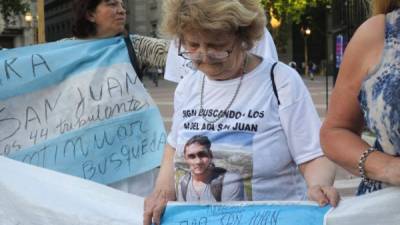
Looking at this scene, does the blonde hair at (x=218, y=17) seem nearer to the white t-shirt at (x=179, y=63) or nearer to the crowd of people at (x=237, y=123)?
the crowd of people at (x=237, y=123)

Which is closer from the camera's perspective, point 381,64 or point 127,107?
point 381,64

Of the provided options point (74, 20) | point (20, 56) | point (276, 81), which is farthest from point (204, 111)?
point (20, 56)

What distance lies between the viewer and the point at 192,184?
2.41m

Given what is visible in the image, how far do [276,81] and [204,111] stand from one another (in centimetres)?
26

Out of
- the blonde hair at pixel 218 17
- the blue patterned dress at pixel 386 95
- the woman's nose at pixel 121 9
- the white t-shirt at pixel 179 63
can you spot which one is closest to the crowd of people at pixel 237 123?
→ the blonde hair at pixel 218 17

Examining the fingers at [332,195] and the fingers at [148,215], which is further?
the fingers at [148,215]

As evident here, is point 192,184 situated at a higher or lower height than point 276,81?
lower

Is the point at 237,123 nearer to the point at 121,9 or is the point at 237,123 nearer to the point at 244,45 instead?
the point at 244,45

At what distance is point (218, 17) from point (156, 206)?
2.22 feet

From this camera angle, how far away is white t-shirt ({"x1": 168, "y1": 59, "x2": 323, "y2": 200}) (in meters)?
2.30

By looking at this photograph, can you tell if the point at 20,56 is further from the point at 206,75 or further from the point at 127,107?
the point at 206,75

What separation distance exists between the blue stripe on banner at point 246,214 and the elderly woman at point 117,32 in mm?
1283

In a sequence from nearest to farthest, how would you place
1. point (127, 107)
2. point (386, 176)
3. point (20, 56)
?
point (386, 176)
point (127, 107)
point (20, 56)

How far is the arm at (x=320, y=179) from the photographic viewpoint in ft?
6.86
